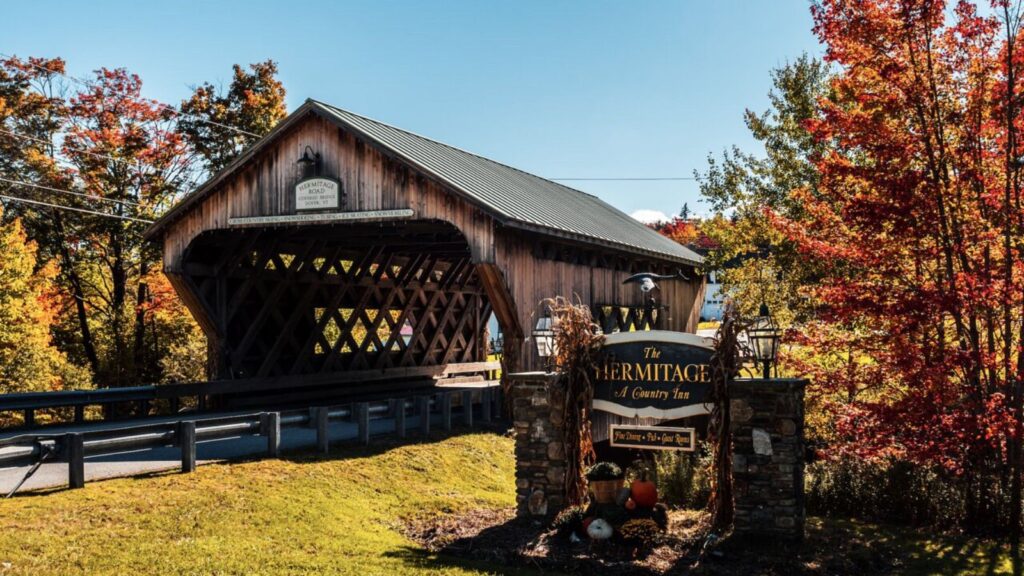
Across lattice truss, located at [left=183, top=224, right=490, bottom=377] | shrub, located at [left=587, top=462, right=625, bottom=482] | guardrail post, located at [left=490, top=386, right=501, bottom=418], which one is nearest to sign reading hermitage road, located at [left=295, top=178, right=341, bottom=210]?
lattice truss, located at [left=183, top=224, right=490, bottom=377]

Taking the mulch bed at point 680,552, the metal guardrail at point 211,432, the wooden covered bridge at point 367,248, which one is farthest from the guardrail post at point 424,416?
the mulch bed at point 680,552

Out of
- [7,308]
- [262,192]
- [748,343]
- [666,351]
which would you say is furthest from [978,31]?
[7,308]

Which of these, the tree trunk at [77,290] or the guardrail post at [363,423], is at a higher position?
the tree trunk at [77,290]

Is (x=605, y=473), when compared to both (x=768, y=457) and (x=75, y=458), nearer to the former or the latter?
(x=768, y=457)

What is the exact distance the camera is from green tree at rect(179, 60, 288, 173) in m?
31.0

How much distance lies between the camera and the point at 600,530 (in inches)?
357

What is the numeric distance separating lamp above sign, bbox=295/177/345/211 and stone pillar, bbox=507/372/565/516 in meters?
8.18

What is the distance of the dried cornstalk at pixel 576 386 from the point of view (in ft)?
33.4

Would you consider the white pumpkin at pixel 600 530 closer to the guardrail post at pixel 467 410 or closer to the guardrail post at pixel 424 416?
the guardrail post at pixel 424 416

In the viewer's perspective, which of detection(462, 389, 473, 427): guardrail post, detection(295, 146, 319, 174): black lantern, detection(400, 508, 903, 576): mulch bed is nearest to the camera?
detection(400, 508, 903, 576): mulch bed

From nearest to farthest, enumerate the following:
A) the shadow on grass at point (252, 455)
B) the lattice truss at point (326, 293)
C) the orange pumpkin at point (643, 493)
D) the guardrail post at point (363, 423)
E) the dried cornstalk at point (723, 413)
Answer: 1. the orange pumpkin at point (643, 493)
2. the dried cornstalk at point (723, 413)
3. the shadow on grass at point (252, 455)
4. the guardrail post at point (363, 423)
5. the lattice truss at point (326, 293)

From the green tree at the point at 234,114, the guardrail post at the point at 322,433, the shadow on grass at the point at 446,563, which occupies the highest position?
the green tree at the point at 234,114

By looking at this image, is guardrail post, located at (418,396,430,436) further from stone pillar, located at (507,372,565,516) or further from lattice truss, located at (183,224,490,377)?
stone pillar, located at (507,372,565,516)

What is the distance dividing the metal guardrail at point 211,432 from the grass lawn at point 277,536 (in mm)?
410
